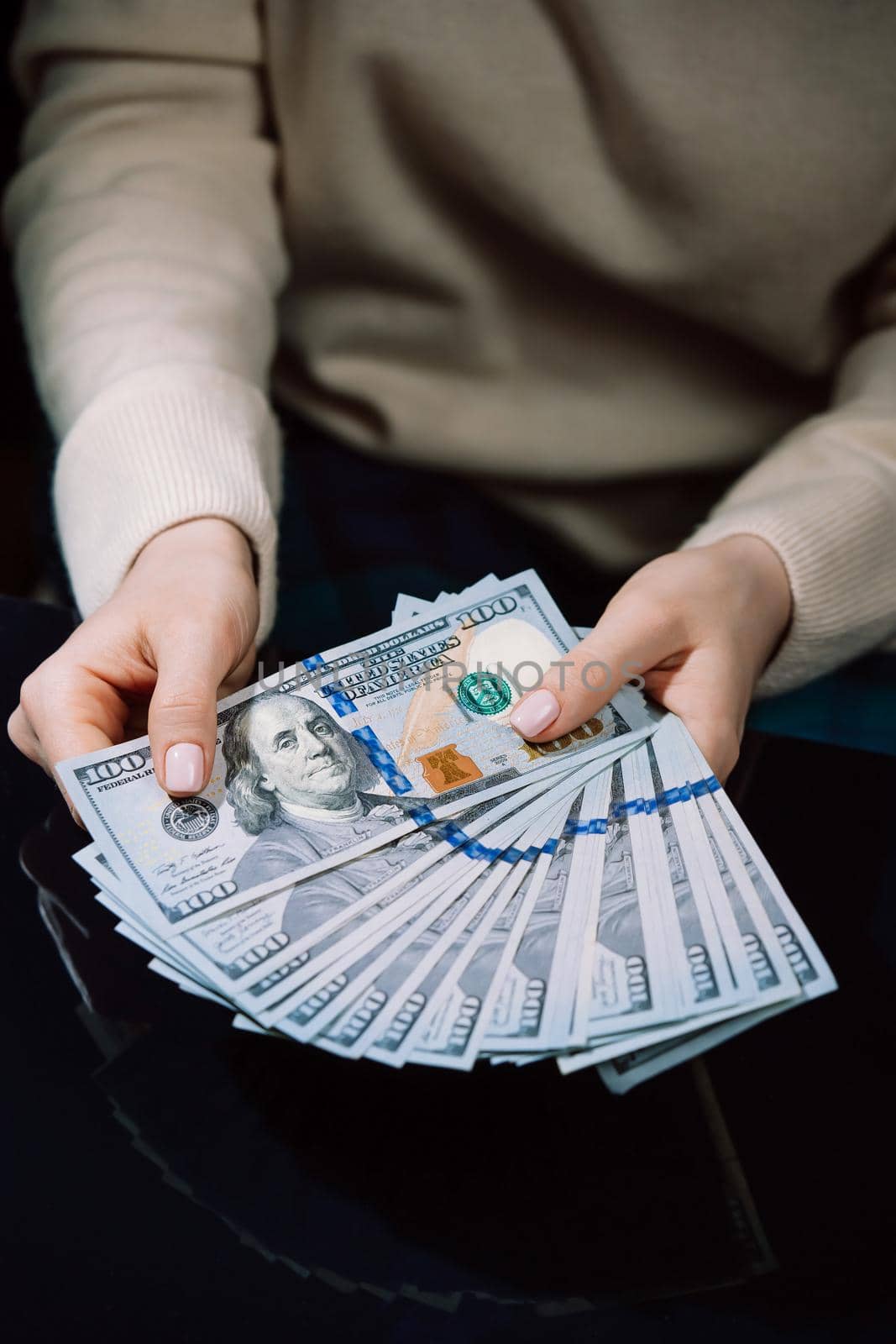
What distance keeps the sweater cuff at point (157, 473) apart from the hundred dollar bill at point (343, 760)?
0.12 metres

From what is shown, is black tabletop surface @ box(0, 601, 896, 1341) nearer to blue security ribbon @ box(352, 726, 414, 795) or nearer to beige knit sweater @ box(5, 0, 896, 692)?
blue security ribbon @ box(352, 726, 414, 795)

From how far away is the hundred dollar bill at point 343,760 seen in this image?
62 cm

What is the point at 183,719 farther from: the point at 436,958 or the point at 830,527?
the point at 830,527

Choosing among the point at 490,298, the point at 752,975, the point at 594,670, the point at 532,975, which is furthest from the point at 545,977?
the point at 490,298

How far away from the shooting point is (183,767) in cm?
62

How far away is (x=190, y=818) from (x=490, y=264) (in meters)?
0.66

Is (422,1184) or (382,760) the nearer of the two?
(422,1184)

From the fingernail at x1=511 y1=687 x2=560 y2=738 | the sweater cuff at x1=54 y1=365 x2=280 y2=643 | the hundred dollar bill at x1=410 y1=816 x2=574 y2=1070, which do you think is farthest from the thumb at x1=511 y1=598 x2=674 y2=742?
the sweater cuff at x1=54 y1=365 x2=280 y2=643

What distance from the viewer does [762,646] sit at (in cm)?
78

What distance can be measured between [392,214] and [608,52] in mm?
241

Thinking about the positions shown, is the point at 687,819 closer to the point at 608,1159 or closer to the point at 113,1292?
the point at 608,1159

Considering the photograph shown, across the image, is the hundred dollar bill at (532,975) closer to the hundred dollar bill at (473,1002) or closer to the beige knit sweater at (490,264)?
the hundred dollar bill at (473,1002)

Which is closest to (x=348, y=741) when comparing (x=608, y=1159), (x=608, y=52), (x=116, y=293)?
(x=608, y=1159)

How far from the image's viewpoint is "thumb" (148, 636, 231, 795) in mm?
621
